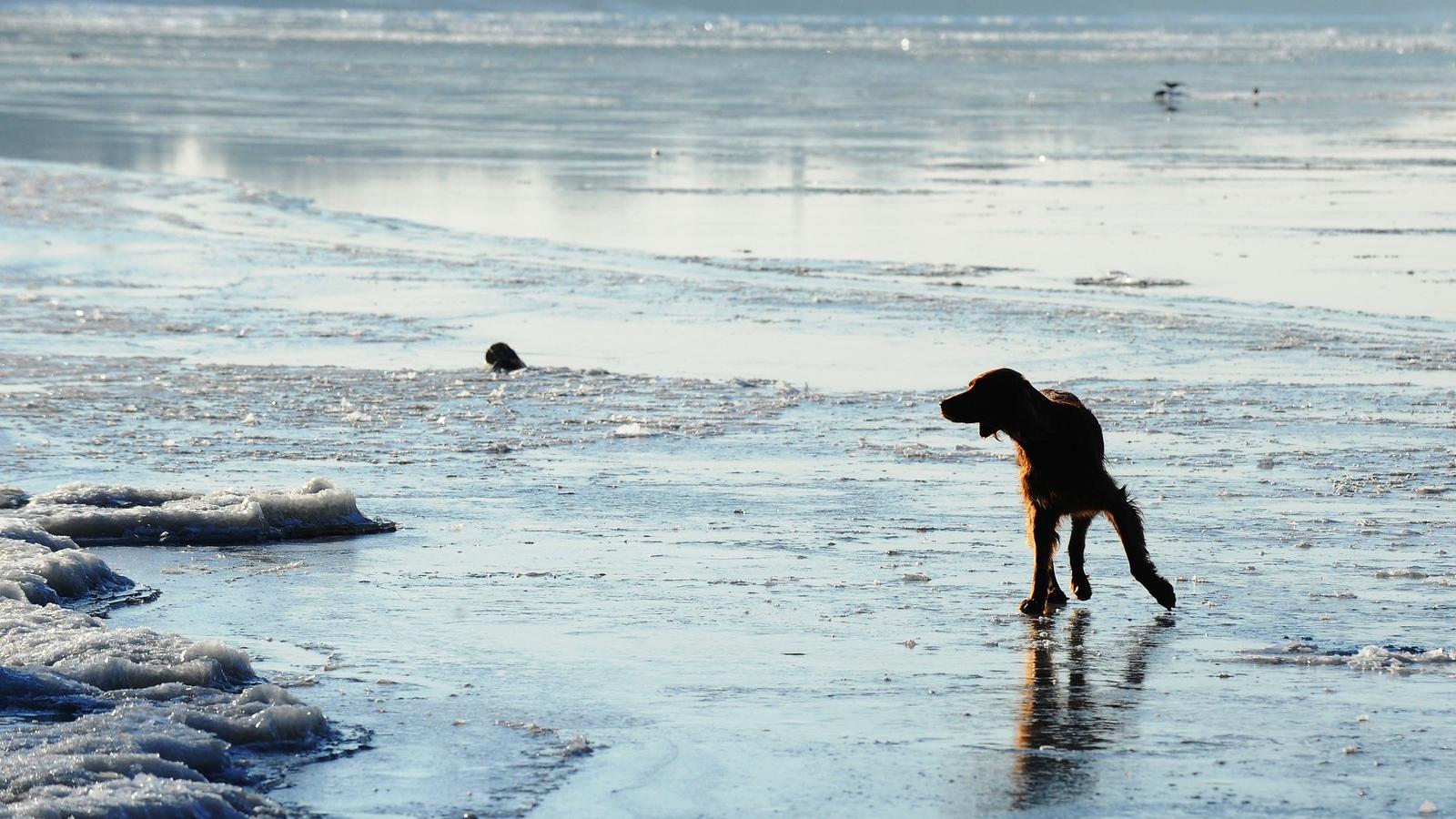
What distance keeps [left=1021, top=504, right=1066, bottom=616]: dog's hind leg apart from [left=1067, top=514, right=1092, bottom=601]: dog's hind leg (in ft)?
0.46

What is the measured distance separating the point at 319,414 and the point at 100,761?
6007 mm

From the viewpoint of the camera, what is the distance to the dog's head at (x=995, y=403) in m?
7.24

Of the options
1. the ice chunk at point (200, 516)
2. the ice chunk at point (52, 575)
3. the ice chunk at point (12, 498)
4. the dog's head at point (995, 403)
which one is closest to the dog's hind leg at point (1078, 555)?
the dog's head at point (995, 403)

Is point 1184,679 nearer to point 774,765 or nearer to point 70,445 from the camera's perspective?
point 774,765

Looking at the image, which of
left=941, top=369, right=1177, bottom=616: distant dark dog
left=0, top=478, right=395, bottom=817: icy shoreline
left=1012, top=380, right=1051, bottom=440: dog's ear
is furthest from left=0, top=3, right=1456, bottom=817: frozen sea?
Result: left=1012, top=380, right=1051, bottom=440: dog's ear

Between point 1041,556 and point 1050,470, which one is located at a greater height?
point 1050,470

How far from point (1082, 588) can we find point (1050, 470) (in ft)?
1.51

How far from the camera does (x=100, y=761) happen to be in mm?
5410

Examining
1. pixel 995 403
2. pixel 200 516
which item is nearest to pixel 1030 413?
pixel 995 403

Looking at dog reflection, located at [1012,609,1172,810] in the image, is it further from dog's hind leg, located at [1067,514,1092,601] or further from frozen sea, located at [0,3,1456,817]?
dog's hind leg, located at [1067,514,1092,601]

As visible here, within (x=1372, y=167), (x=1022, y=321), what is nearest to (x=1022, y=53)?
(x=1372, y=167)

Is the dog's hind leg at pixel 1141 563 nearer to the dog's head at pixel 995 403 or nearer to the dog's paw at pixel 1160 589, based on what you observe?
the dog's paw at pixel 1160 589

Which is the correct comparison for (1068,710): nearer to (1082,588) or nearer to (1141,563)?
(1141,563)

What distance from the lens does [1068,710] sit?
611cm
